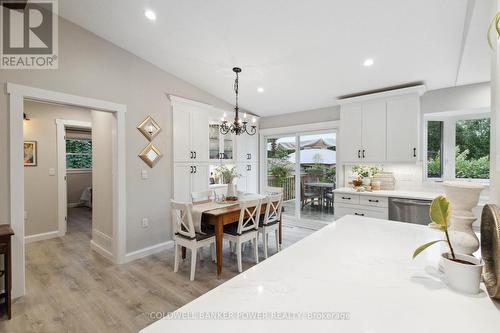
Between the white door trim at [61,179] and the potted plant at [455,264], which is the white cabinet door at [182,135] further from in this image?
the potted plant at [455,264]

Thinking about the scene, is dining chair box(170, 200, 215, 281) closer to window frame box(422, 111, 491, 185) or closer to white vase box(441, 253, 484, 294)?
white vase box(441, 253, 484, 294)

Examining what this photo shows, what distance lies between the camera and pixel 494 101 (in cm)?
108

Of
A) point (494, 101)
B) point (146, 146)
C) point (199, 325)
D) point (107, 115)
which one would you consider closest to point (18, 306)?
point (146, 146)

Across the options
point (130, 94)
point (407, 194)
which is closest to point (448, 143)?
point (407, 194)

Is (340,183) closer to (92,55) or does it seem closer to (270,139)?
(270,139)

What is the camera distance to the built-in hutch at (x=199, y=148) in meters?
3.97

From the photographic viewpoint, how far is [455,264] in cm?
90

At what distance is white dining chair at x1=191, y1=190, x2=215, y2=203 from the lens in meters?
3.56

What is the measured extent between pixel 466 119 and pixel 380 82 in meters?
1.50

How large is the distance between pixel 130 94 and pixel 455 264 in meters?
3.89

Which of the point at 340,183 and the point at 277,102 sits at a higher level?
the point at 277,102

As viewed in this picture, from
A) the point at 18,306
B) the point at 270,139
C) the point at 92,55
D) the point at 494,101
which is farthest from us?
the point at 270,139

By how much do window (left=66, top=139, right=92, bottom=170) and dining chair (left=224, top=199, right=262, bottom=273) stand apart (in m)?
6.63

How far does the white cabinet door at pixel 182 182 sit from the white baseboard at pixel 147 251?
77 cm
